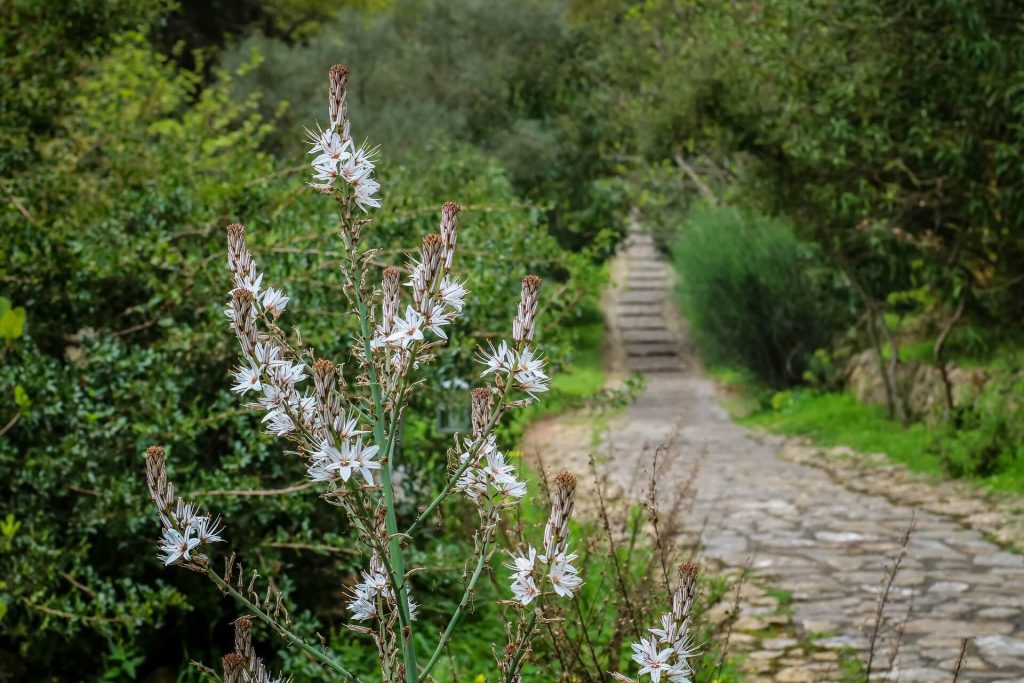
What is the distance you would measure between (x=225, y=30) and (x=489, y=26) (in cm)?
696

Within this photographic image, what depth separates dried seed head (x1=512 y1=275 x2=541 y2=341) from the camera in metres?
1.83

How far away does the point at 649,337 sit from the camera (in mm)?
20906

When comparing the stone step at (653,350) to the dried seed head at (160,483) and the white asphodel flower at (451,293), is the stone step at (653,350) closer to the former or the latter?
the white asphodel flower at (451,293)

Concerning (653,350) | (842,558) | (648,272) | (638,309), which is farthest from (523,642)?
(648,272)

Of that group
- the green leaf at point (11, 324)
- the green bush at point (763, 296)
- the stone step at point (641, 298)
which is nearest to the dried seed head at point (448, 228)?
the green leaf at point (11, 324)

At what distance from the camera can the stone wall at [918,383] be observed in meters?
10.9

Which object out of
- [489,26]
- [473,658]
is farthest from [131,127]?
[489,26]

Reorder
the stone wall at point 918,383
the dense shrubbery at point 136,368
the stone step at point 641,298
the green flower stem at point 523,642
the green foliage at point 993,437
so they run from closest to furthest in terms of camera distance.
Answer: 1. the green flower stem at point 523,642
2. the dense shrubbery at point 136,368
3. the green foliage at point 993,437
4. the stone wall at point 918,383
5. the stone step at point 641,298

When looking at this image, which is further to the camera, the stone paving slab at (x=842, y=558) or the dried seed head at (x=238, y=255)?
the stone paving slab at (x=842, y=558)

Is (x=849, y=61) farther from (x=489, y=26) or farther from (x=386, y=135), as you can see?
(x=489, y=26)

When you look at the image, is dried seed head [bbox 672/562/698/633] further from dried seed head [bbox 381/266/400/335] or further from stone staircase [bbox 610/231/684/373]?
stone staircase [bbox 610/231/684/373]

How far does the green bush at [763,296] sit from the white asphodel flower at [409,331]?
12.6 m

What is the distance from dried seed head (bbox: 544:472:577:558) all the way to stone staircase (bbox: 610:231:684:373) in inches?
616

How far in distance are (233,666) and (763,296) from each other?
13471 millimetres
